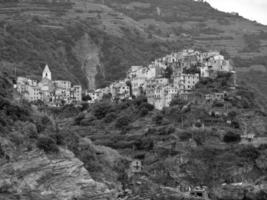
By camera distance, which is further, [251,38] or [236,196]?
[251,38]

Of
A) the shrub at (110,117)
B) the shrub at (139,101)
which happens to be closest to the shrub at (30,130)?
the shrub at (110,117)

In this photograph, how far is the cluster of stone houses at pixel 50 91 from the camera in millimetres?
97312

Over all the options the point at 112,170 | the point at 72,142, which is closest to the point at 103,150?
the point at 112,170

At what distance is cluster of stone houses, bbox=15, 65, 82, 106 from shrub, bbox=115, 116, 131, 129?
35.7ft

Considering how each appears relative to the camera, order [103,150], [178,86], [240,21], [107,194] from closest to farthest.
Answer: [107,194] → [103,150] → [178,86] → [240,21]

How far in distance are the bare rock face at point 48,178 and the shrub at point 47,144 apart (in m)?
0.45

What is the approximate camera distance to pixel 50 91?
10144cm

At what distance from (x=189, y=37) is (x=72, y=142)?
96.4 m

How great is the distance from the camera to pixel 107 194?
60.9 m

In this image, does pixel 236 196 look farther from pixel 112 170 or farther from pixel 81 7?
pixel 81 7

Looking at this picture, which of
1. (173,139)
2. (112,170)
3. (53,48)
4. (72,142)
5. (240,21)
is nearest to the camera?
(72,142)

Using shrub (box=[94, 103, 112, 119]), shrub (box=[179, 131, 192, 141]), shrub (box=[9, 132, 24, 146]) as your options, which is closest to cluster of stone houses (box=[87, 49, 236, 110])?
shrub (box=[94, 103, 112, 119])

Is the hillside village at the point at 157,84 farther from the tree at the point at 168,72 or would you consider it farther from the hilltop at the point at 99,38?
the hilltop at the point at 99,38

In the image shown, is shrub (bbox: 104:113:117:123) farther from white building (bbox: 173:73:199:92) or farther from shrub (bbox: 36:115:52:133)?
shrub (bbox: 36:115:52:133)
